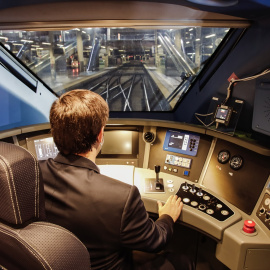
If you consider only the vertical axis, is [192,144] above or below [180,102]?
below

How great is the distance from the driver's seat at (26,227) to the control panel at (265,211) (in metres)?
1.09

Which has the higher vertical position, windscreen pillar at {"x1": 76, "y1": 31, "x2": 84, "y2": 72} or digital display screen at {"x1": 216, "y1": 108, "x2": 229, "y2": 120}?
windscreen pillar at {"x1": 76, "y1": 31, "x2": 84, "y2": 72}

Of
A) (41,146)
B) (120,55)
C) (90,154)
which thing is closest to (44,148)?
(41,146)

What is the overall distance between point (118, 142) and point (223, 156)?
0.85m

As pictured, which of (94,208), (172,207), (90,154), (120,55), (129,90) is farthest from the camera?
(129,90)

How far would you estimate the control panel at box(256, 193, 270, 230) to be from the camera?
4.63 feet

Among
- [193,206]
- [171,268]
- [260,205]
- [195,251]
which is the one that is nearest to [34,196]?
[171,268]

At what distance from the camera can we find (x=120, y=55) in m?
3.21

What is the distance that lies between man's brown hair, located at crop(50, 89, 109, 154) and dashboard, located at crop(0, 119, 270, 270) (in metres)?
0.86

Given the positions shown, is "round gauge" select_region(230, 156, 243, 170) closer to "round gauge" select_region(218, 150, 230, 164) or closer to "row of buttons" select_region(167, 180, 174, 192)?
"round gauge" select_region(218, 150, 230, 164)

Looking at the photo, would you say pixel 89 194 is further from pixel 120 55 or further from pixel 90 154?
pixel 120 55

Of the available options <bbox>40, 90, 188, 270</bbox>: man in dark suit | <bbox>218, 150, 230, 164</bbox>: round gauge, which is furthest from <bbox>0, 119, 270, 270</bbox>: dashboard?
<bbox>40, 90, 188, 270</bbox>: man in dark suit

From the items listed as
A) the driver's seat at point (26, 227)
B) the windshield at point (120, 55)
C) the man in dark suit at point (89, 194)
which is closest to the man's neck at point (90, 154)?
the man in dark suit at point (89, 194)

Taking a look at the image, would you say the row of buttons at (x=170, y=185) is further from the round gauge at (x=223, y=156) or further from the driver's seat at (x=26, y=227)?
the driver's seat at (x=26, y=227)
